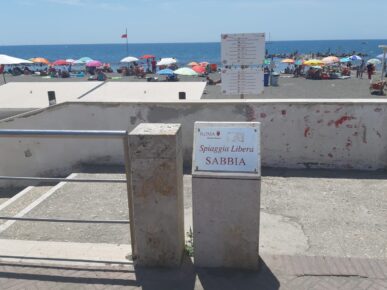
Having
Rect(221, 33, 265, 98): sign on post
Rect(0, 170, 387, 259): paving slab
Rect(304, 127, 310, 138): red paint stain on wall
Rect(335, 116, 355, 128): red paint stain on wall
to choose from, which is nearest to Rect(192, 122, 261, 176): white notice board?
Rect(0, 170, 387, 259): paving slab

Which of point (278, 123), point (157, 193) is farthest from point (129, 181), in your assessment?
point (278, 123)

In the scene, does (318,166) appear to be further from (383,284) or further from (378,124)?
(383,284)

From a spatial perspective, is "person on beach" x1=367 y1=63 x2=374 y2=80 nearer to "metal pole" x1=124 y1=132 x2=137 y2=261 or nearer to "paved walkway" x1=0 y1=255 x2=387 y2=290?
"paved walkway" x1=0 y1=255 x2=387 y2=290

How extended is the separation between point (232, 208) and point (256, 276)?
72cm

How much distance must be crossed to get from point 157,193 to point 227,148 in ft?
2.69

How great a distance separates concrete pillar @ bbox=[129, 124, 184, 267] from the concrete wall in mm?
3261

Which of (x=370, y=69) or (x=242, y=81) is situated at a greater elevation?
(x=242, y=81)

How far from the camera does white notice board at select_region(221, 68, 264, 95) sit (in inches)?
328

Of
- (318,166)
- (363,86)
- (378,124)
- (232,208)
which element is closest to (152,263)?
(232,208)

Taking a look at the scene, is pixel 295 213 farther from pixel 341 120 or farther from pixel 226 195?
pixel 341 120

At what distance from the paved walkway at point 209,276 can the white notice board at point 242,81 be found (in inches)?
189

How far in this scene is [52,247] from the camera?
182 inches

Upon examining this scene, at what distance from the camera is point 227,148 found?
400 cm

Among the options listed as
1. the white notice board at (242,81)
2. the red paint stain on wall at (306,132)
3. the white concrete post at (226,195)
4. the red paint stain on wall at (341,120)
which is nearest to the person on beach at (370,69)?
the white notice board at (242,81)
